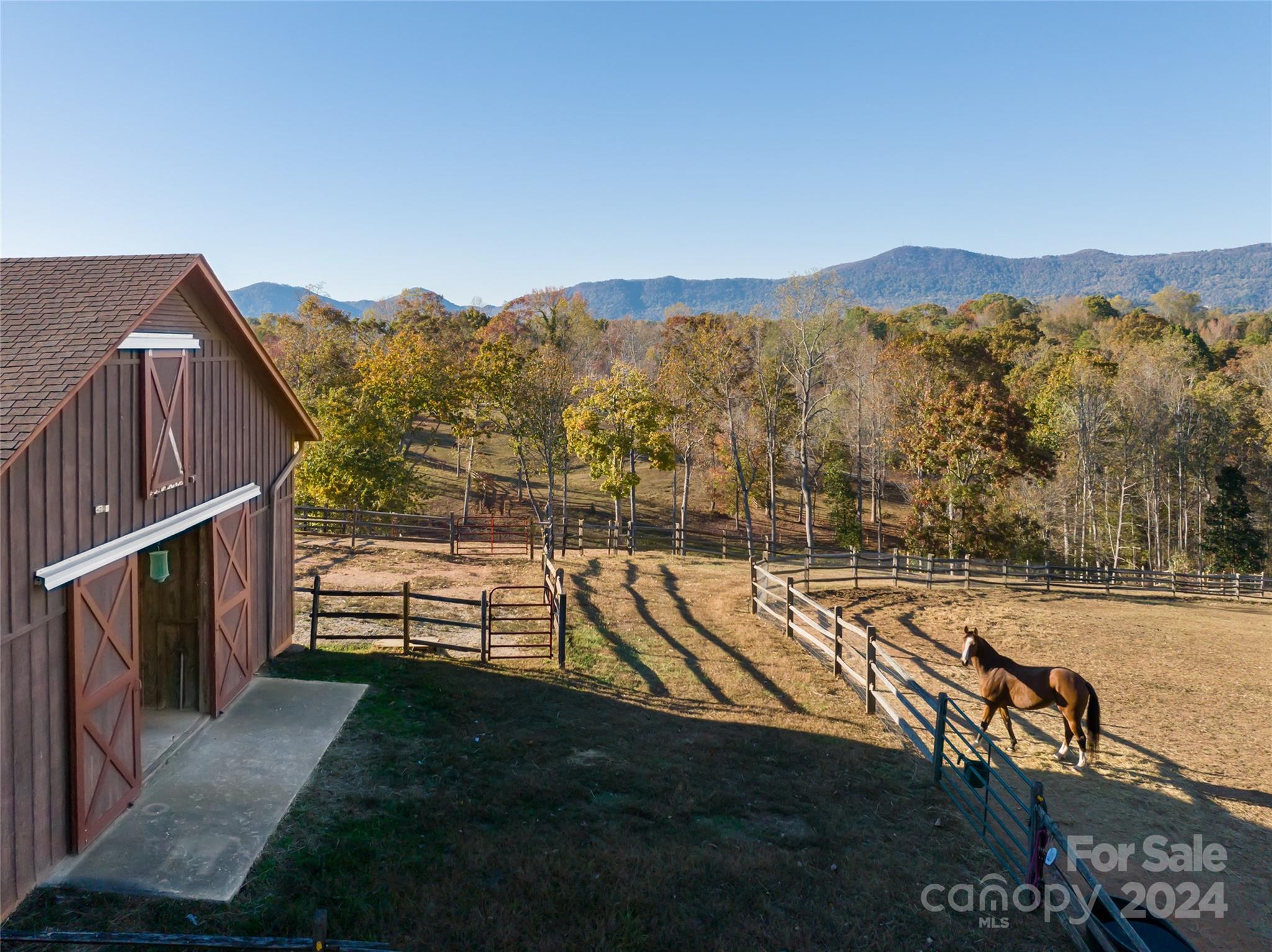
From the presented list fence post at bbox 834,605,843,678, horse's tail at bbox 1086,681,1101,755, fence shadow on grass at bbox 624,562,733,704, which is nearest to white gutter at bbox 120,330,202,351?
fence shadow on grass at bbox 624,562,733,704

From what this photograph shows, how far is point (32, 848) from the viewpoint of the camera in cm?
583

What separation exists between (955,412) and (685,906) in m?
26.5

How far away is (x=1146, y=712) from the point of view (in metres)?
12.2

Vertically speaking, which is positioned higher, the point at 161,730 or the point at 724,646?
the point at 161,730

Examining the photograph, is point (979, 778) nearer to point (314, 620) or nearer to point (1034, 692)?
point (1034, 692)

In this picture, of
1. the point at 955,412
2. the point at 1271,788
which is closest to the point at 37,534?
the point at 1271,788

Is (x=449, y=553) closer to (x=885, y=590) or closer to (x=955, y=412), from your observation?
(x=885, y=590)

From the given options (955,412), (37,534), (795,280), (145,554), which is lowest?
(145,554)

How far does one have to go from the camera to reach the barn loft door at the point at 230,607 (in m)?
9.21

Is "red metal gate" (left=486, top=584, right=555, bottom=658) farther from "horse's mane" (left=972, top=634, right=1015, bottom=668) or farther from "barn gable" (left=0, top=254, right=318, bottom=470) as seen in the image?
"horse's mane" (left=972, top=634, right=1015, bottom=668)

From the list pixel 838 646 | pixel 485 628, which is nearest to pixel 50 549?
pixel 485 628

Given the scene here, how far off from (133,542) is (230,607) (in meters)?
2.72

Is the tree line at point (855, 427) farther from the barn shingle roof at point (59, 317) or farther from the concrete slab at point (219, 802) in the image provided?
the barn shingle roof at point (59, 317)

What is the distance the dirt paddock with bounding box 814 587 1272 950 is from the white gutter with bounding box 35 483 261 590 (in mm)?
9079
